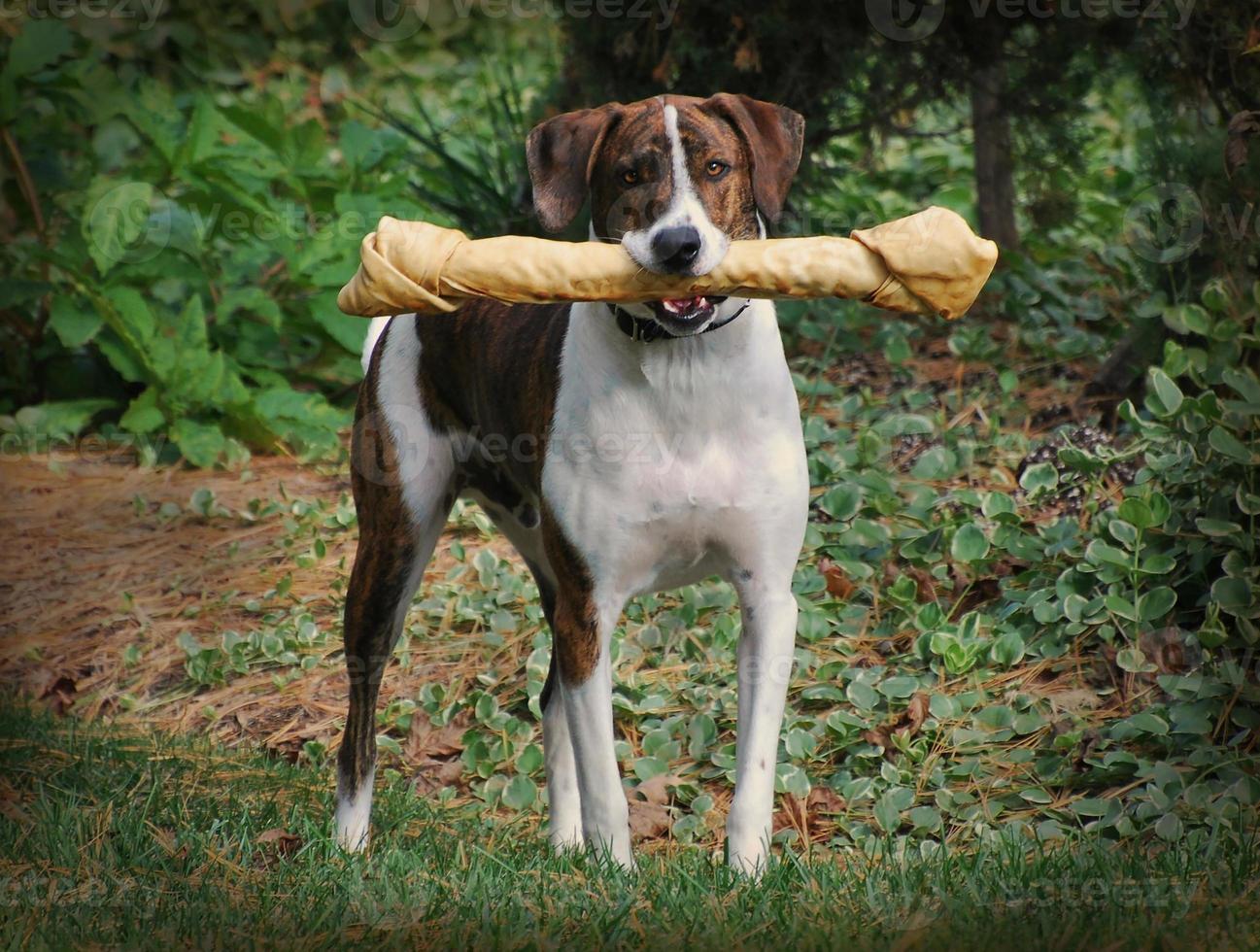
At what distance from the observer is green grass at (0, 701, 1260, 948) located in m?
2.89

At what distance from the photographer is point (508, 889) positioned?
3.27 metres

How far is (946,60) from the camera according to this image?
6109 mm

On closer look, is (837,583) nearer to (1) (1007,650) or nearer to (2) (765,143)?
(1) (1007,650)

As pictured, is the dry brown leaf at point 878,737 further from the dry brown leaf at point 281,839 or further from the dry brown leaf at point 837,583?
the dry brown leaf at point 281,839

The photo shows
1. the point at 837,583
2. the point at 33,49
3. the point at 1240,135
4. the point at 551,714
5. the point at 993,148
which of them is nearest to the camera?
the point at 551,714

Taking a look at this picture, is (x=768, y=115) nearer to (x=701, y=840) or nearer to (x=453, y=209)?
(x=701, y=840)

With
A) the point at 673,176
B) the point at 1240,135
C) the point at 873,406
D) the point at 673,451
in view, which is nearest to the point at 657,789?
the point at 673,451

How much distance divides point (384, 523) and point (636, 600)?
137 cm

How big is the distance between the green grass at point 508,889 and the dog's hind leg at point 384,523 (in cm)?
21

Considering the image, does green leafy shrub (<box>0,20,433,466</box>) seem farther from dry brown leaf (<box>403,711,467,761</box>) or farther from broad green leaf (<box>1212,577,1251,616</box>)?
broad green leaf (<box>1212,577,1251,616</box>)

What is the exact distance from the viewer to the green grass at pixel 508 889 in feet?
9.48

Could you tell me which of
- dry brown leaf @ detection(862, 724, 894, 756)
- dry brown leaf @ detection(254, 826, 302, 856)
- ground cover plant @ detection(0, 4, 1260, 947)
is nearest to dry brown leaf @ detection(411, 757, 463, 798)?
ground cover plant @ detection(0, 4, 1260, 947)

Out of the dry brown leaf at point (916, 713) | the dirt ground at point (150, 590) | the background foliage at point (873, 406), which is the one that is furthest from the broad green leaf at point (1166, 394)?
the dirt ground at point (150, 590)

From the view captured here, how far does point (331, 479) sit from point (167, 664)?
1349 mm
